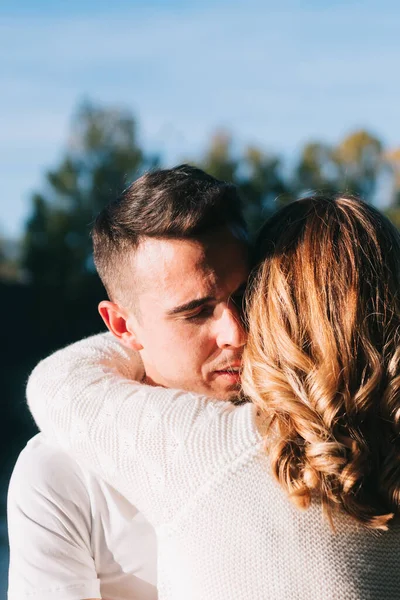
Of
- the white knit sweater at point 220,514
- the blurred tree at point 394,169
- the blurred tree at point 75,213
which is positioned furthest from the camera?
the blurred tree at point 394,169

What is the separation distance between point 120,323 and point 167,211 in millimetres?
348

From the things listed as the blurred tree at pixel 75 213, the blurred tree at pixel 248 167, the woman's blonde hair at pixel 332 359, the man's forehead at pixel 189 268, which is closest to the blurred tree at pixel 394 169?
the blurred tree at pixel 248 167

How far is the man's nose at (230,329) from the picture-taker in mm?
1810

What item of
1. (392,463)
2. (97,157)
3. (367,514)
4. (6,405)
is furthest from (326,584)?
(97,157)

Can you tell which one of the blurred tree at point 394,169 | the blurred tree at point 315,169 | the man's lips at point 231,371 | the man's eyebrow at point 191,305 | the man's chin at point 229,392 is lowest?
the blurred tree at point 394,169

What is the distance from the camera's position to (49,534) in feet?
5.40

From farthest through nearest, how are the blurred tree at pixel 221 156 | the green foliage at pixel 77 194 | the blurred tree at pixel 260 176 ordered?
the blurred tree at pixel 221 156 → the blurred tree at pixel 260 176 → the green foliage at pixel 77 194

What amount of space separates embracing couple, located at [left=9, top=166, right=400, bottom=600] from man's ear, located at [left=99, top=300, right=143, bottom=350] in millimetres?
15

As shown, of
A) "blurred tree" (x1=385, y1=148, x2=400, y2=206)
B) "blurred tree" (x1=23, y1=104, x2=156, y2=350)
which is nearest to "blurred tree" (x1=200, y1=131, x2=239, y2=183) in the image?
"blurred tree" (x1=23, y1=104, x2=156, y2=350)

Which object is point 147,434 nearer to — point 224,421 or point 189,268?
point 224,421

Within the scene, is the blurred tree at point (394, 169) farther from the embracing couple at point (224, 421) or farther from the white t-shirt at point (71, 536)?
the white t-shirt at point (71, 536)

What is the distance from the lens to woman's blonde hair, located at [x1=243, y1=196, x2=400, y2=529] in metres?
1.47

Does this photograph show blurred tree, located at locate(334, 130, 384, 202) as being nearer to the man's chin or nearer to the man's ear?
the man's ear

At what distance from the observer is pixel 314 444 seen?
148 cm
